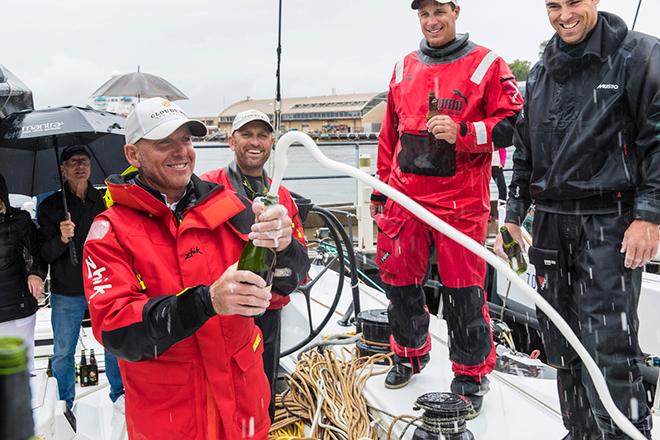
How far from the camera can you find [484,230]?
9.84ft

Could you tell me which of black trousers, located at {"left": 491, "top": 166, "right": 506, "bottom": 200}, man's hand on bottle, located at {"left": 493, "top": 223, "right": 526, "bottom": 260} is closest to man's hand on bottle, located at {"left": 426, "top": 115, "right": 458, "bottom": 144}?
man's hand on bottle, located at {"left": 493, "top": 223, "right": 526, "bottom": 260}

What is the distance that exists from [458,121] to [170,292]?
1702mm

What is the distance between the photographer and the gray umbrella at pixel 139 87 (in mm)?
6238

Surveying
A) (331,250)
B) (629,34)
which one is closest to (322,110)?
(331,250)

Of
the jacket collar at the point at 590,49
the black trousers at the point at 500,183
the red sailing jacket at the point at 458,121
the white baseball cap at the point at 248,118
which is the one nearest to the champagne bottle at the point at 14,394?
the jacket collar at the point at 590,49

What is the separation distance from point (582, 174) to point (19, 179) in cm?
355

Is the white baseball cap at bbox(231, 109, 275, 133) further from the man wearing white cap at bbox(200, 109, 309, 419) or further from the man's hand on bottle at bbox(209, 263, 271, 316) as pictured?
the man's hand on bottle at bbox(209, 263, 271, 316)

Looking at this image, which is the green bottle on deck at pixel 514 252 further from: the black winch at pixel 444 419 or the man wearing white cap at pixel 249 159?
the man wearing white cap at pixel 249 159

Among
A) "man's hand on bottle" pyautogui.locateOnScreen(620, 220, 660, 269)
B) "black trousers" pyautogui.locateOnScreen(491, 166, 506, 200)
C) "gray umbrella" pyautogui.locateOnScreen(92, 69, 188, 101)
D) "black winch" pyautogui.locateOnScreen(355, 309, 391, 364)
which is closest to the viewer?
"man's hand on bottle" pyautogui.locateOnScreen(620, 220, 660, 269)

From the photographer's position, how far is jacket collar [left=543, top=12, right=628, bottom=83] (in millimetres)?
2193

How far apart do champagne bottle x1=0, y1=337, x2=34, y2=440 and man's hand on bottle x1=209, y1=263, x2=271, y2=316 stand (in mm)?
945

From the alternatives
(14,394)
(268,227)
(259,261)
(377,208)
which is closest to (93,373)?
(377,208)

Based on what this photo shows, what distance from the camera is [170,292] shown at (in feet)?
5.91

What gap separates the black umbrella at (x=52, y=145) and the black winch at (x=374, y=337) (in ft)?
5.76
